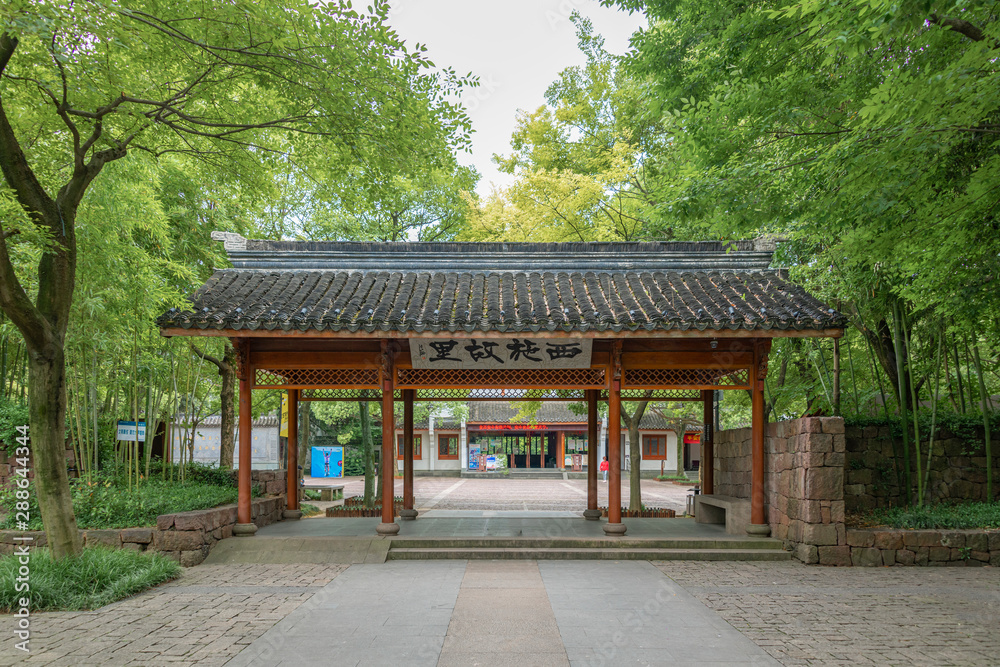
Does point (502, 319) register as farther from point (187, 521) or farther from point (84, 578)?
Result: point (84, 578)

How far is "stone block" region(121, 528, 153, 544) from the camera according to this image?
25.1 ft

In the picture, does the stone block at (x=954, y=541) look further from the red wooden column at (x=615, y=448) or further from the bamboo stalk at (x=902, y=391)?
the red wooden column at (x=615, y=448)

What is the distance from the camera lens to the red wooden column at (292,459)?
10375 millimetres

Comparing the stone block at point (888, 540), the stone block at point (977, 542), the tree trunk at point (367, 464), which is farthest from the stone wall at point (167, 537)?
the stone block at point (977, 542)

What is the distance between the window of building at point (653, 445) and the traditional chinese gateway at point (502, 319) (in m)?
25.0

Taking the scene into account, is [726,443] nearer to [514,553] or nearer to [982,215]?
[514,553]

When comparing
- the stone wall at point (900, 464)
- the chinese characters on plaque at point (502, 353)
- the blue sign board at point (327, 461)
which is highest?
the chinese characters on plaque at point (502, 353)

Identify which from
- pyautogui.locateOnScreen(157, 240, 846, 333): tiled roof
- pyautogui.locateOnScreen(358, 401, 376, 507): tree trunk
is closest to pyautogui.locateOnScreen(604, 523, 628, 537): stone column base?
pyautogui.locateOnScreen(157, 240, 846, 333): tiled roof

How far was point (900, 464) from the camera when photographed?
905 cm

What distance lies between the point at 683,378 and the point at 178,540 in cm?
692

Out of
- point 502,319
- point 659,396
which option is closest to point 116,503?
point 502,319

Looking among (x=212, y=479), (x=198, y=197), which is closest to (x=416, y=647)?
(x=212, y=479)

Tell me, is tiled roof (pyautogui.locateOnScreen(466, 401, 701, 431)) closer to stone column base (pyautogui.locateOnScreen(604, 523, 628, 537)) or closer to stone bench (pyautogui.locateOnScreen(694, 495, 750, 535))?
stone bench (pyautogui.locateOnScreen(694, 495, 750, 535))

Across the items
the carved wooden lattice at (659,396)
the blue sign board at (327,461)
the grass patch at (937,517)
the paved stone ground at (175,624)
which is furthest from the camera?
the blue sign board at (327,461)
